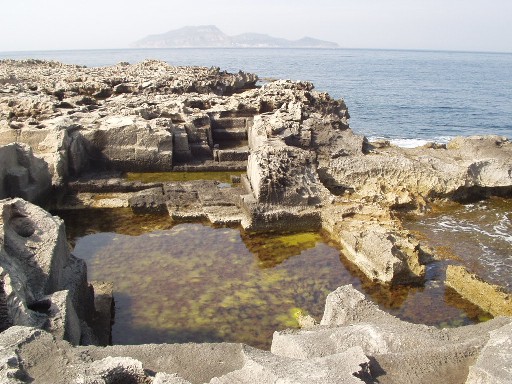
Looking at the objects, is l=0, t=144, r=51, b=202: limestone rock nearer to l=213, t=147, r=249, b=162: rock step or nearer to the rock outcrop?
l=213, t=147, r=249, b=162: rock step

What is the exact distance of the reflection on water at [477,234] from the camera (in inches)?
365

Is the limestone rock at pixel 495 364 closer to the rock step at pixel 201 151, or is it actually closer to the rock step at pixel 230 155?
the rock step at pixel 230 155

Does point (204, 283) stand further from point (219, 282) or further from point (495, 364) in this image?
point (495, 364)

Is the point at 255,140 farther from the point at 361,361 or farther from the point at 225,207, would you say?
the point at 361,361

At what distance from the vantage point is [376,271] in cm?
855

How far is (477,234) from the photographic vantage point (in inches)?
423

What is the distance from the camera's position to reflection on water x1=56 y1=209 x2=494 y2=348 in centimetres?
709

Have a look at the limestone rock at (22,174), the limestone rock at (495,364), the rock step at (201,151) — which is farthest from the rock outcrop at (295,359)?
the rock step at (201,151)

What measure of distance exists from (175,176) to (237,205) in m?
3.09

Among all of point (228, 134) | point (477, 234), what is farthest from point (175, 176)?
point (477, 234)

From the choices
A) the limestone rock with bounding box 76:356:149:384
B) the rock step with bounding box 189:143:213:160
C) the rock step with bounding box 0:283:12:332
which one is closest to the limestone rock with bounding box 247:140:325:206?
the rock step with bounding box 189:143:213:160

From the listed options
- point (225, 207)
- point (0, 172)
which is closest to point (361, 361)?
point (225, 207)

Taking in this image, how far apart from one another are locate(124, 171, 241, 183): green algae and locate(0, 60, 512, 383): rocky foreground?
21 centimetres

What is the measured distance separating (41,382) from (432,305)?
20.7ft
